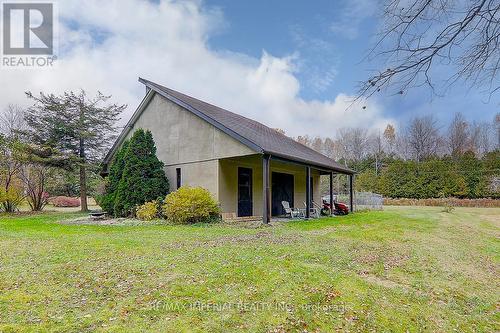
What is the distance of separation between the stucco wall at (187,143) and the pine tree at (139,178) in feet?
2.83

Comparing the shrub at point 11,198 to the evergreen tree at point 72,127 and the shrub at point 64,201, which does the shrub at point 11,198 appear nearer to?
the evergreen tree at point 72,127

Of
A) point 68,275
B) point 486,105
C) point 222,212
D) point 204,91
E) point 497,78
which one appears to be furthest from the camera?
point 204,91

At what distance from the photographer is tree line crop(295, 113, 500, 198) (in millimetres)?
30844

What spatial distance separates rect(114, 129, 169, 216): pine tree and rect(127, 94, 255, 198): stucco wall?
2.83ft

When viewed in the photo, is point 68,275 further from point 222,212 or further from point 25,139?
point 25,139

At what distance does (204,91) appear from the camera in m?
25.1

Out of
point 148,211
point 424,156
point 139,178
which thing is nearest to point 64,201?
point 139,178

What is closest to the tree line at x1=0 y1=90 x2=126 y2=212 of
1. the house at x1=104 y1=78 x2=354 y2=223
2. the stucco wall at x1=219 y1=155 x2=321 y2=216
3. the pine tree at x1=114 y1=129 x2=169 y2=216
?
the house at x1=104 y1=78 x2=354 y2=223

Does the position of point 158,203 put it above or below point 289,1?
below

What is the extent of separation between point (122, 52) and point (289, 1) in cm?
1202

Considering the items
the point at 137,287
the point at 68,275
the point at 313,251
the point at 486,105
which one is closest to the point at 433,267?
the point at 313,251

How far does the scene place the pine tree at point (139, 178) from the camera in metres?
13.9

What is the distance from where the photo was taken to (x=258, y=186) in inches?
615

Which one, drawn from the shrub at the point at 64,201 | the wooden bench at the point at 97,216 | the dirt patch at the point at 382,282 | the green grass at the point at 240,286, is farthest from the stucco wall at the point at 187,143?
the shrub at the point at 64,201
